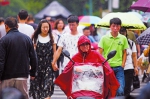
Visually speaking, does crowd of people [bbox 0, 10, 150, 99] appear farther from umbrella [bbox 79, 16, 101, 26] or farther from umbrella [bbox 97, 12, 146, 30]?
umbrella [bbox 79, 16, 101, 26]

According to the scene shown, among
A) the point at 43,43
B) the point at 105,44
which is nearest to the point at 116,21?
the point at 105,44

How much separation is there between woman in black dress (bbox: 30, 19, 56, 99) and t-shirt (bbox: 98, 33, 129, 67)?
1816 mm

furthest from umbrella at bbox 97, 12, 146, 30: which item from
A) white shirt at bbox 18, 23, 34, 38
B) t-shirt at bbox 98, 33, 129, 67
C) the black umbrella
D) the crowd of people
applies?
the black umbrella

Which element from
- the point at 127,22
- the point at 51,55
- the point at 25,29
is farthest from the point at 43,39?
the point at 127,22

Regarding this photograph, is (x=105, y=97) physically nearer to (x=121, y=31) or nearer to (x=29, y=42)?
(x=29, y=42)

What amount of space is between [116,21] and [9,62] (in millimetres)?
2751

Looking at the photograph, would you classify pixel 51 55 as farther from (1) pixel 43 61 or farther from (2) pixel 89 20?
(2) pixel 89 20

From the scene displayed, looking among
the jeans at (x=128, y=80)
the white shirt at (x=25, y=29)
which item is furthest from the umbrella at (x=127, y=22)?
the white shirt at (x=25, y=29)

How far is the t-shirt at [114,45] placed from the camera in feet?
43.2

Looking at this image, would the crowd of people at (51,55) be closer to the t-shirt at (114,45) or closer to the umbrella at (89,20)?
the t-shirt at (114,45)

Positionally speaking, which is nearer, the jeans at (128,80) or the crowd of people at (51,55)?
the crowd of people at (51,55)

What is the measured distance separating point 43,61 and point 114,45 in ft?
7.31

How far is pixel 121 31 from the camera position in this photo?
14.4 m

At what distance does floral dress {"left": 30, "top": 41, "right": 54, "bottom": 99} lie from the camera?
14859 mm
